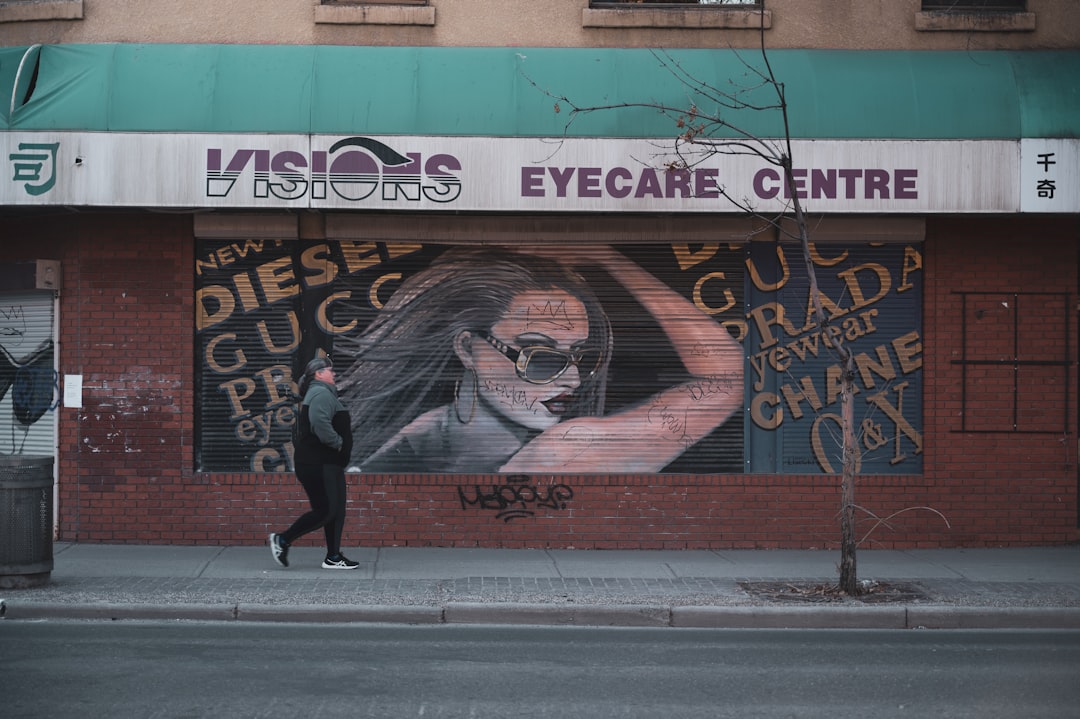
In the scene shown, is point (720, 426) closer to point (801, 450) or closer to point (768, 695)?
point (801, 450)

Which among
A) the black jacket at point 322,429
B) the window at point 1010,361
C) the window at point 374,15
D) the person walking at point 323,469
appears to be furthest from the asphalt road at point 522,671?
the window at point 374,15

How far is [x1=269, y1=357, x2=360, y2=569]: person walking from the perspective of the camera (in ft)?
34.1

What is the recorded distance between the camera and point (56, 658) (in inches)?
292

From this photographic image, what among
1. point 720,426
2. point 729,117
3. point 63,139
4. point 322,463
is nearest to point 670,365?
point 720,426

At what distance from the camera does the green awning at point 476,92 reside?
429 inches

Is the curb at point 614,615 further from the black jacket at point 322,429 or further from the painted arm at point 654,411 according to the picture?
the painted arm at point 654,411

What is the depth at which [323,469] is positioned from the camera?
34.3 ft

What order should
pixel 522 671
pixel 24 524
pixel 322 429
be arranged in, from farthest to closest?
1. pixel 322 429
2. pixel 24 524
3. pixel 522 671

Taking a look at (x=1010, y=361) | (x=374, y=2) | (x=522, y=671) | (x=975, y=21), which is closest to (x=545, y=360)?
(x=374, y=2)

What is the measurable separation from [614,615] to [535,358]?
3739 millimetres

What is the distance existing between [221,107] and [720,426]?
5.84 metres

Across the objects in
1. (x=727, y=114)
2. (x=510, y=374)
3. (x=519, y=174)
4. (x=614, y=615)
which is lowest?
(x=614, y=615)

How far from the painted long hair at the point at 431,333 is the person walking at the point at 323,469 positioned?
1.48m

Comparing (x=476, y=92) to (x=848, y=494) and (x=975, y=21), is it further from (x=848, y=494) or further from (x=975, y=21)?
(x=975, y=21)
